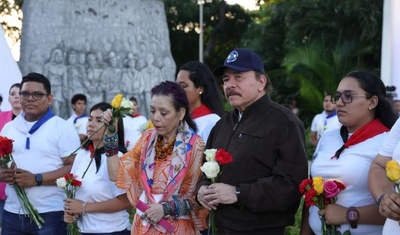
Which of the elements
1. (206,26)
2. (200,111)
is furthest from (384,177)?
(206,26)

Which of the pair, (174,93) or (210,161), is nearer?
(210,161)

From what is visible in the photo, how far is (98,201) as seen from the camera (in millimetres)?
4785

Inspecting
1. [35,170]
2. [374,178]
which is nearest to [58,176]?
[35,170]

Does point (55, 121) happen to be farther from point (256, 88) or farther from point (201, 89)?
point (256, 88)

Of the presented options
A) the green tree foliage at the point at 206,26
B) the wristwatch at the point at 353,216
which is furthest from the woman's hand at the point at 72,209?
the green tree foliage at the point at 206,26

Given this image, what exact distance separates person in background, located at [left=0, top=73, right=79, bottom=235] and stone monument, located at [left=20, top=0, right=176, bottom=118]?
34.6 feet

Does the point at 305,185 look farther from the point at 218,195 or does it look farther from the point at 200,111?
the point at 200,111

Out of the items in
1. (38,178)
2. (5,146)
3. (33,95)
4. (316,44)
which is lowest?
(38,178)

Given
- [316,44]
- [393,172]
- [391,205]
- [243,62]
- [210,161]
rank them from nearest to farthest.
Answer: [393,172], [391,205], [210,161], [243,62], [316,44]

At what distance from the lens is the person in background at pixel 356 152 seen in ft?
12.3

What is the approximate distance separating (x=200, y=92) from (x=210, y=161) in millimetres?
1366

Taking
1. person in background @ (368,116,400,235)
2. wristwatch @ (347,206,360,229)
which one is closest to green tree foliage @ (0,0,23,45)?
wristwatch @ (347,206,360,229)

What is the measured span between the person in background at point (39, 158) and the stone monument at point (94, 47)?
10.6m

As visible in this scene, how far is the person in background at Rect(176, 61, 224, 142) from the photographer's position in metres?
5.02
